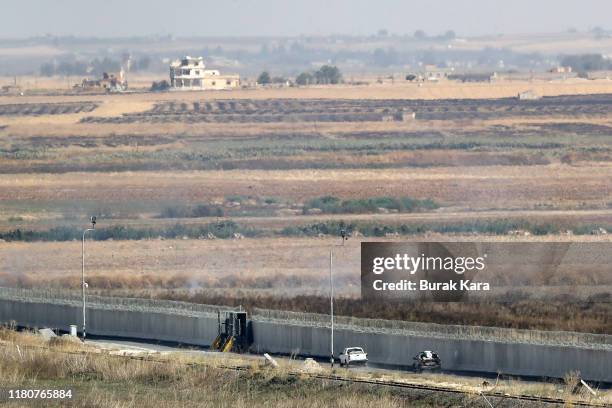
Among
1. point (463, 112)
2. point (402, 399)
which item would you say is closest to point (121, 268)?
point (402, 399)

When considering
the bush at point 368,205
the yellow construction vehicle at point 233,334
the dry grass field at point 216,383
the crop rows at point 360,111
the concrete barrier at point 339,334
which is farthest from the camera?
the crop rows at point 360,111

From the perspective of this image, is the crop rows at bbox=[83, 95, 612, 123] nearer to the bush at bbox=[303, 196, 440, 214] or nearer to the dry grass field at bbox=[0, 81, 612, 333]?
A: the dry grass field at bbox=[0, 81, 612, 333]

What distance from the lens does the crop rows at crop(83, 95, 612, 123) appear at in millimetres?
183500

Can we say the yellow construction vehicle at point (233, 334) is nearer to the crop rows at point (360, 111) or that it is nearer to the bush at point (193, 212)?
the bush at point (193, 212)

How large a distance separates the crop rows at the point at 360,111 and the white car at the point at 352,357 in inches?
4780

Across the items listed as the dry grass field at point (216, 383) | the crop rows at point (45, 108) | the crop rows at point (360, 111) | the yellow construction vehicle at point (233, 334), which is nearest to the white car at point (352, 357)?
the dry grass field at point (216, 383)

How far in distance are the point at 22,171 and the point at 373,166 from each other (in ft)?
95.2

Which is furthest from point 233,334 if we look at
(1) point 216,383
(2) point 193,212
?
(2) point 193,212

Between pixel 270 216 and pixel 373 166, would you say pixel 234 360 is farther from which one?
pixel 373 166

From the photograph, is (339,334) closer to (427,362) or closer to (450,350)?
(450,350)

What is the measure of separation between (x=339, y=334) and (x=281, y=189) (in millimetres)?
63182

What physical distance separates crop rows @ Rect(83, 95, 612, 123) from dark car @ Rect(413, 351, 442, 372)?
12338cm

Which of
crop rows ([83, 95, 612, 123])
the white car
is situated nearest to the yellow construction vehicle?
the white car

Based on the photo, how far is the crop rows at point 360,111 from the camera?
183500mm
